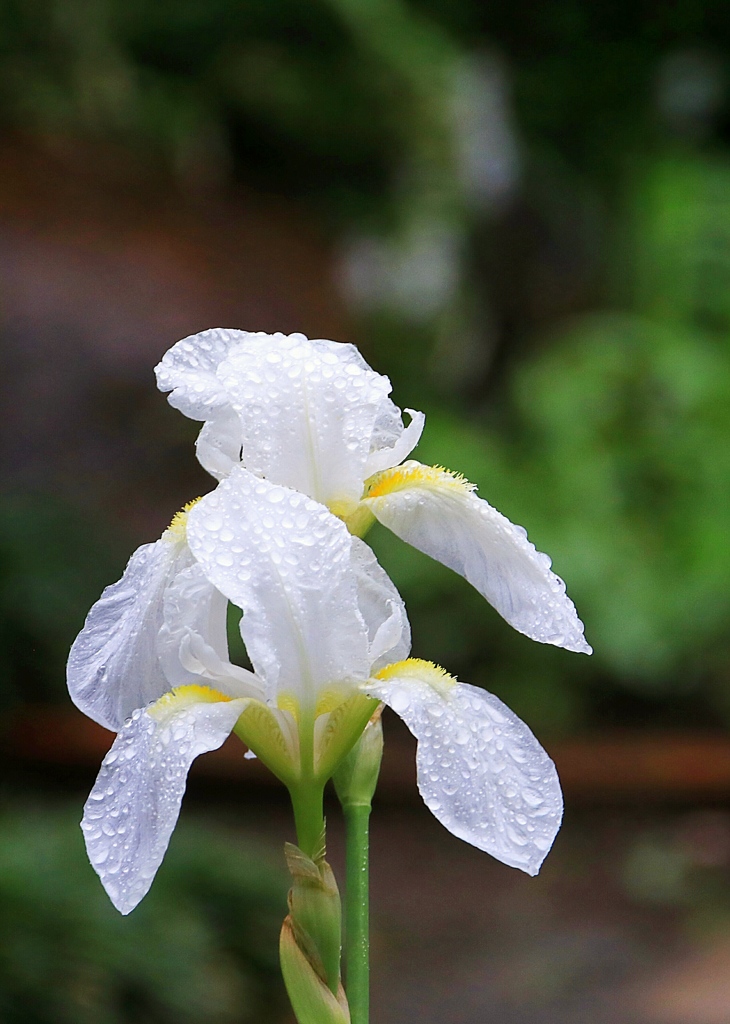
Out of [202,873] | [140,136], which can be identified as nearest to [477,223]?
[140,136]

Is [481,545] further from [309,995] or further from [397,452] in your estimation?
[309,995]

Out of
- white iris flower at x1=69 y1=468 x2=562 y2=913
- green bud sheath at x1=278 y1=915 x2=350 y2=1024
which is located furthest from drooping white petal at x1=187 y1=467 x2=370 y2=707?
green bud sheath at x1=278 y1=915 x2=350 y2=1024

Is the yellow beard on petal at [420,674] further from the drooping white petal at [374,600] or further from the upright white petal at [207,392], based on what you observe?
the upright white petal at [207,392]

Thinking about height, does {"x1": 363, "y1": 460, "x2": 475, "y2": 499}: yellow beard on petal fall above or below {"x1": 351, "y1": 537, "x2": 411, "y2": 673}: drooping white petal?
above

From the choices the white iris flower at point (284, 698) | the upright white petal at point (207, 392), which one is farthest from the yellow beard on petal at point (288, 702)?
the upright white petal at point (207, 392)

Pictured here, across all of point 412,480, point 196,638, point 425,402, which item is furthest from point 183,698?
point 425,402

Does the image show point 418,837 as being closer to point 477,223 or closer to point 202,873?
point 202,873

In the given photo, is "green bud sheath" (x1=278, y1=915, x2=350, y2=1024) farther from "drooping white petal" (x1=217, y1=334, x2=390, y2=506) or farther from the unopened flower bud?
"drooping white petal" (x1=217, y1=334, x2=390, y2=506)
